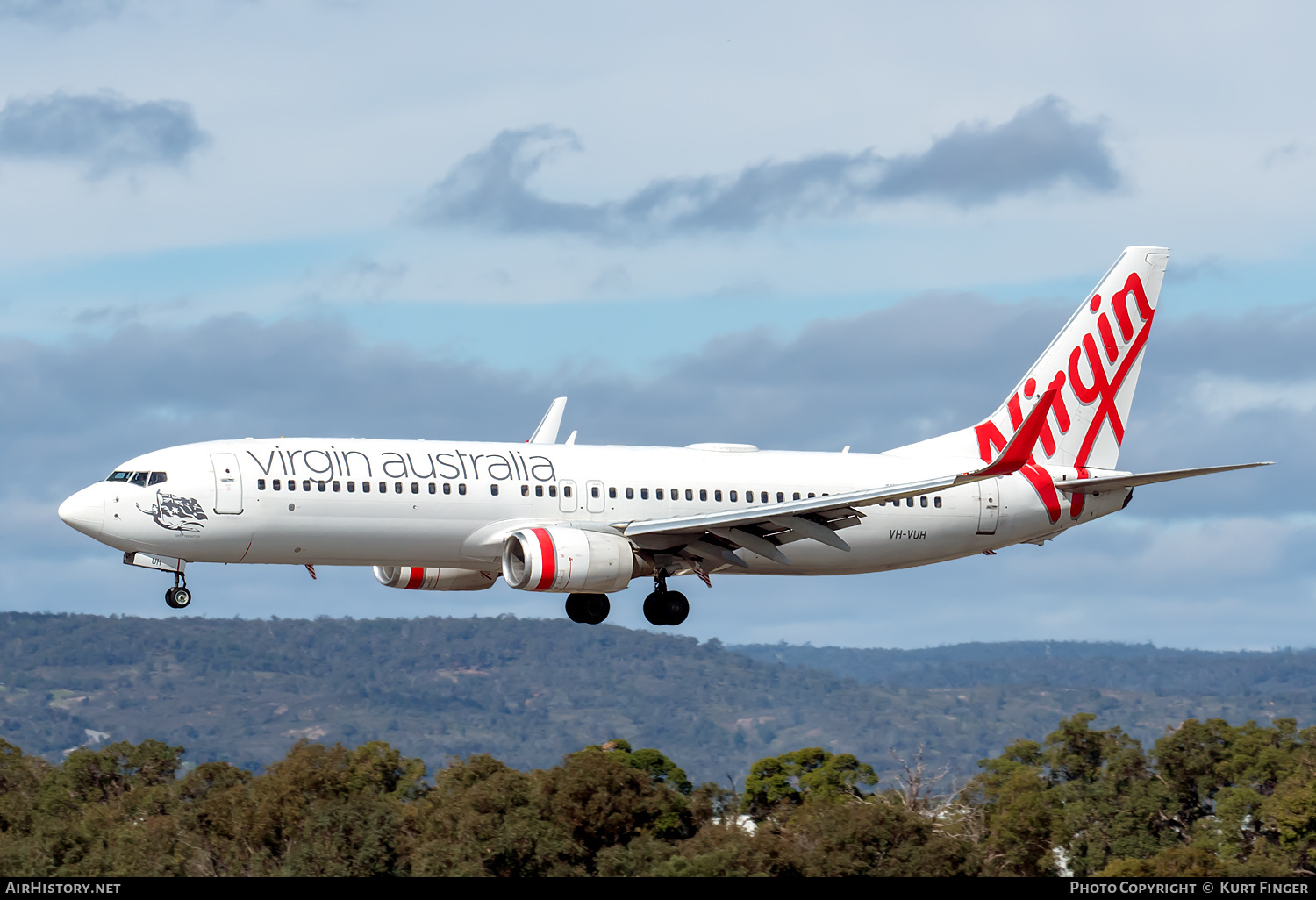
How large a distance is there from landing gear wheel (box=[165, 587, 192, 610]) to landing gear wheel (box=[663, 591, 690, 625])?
16.0 meters

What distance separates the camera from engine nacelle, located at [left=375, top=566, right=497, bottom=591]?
62.9m

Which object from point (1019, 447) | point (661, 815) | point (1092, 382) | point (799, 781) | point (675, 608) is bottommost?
point (661, 815)

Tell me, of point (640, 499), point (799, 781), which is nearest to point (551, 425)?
point (640, 499)

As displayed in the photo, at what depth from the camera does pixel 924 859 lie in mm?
87562

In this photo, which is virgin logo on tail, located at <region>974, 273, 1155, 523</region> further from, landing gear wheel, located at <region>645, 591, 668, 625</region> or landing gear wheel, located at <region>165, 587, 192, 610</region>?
landing gear wheel, located at <region>165, 587, 192, 610</region>

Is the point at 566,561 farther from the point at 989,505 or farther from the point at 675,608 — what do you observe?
the point at 989,505

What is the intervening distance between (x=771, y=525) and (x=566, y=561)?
764 centimetres

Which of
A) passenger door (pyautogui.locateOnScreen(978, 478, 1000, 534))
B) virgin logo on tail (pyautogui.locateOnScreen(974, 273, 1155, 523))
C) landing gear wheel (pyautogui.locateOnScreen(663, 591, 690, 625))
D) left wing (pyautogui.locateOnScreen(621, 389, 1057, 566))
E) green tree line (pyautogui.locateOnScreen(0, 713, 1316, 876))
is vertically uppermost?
virgin logo on tail (pyautogui.locateOnScreen(974, 273, 1155, 523))

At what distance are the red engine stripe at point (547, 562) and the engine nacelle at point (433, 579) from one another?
6.88m

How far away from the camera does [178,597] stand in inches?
2160

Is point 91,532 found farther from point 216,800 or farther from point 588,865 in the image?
point 216,800

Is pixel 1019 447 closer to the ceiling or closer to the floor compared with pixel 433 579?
closer to the ceiling

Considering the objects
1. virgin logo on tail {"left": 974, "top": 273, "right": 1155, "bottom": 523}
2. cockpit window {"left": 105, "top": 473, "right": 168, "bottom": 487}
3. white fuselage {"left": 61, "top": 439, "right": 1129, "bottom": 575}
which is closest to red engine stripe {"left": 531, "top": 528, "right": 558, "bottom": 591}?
white fuselage {"left": 61, "top": 439, "right": 1129, "bottom": 575}

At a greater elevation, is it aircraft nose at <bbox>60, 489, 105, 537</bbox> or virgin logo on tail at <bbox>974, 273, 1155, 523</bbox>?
virgin logo on tail at <bbox>974, 273, 1155, 523</bbox>
